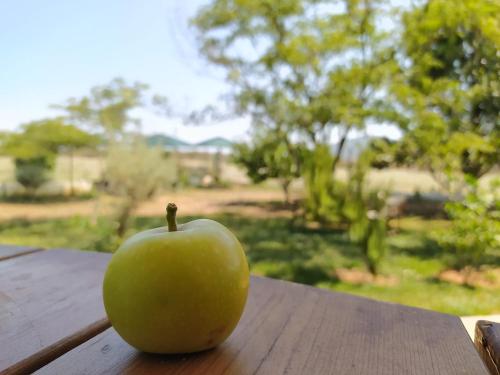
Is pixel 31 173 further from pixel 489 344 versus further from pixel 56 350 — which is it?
pixel 489 344

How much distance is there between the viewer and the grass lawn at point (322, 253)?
257cm

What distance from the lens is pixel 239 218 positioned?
5.38 meters

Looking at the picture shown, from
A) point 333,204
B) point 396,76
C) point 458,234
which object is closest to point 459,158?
point 396,76

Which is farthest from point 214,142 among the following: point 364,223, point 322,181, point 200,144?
point 364,223

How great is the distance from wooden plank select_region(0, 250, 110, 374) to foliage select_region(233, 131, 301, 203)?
4369 millimetres

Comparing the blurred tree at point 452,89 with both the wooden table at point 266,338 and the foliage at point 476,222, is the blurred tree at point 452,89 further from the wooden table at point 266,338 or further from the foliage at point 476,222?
the wooden table at point 266,338

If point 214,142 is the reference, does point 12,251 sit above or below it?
below

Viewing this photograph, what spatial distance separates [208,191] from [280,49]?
407 centimetres

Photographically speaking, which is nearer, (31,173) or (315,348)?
(315,348)

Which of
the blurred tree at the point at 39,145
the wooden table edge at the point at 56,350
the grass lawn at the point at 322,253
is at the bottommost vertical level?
the grass lawn at the point at 322,253

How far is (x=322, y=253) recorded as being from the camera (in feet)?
12.0

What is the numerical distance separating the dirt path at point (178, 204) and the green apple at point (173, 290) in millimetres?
4267

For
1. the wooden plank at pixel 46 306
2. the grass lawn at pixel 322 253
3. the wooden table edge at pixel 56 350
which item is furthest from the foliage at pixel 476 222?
the wooden table edge at pixel 56 350

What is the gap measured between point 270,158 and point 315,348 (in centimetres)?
545
